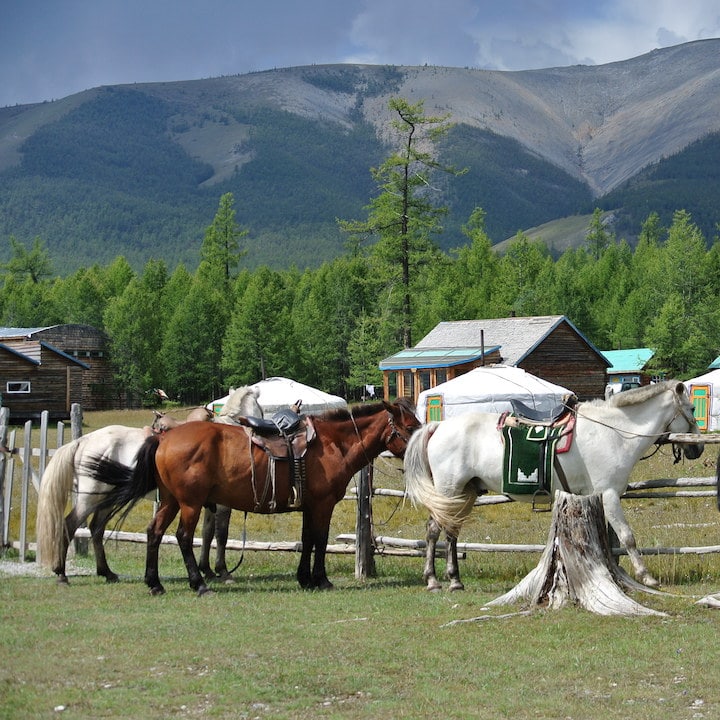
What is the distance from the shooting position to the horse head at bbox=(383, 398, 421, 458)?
1168 cm

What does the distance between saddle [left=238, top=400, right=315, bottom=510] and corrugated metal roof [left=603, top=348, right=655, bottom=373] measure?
67435 millimetres

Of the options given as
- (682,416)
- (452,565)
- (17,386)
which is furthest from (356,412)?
(17,386)

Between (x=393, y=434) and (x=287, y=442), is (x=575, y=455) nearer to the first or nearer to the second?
(x=393, y=434)

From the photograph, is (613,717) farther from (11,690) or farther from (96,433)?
(96,433)

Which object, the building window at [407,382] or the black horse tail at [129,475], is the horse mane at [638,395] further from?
the building window at [407,382]

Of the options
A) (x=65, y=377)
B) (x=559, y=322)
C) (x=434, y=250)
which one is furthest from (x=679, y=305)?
(x=65, y=377)

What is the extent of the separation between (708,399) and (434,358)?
1462 cm

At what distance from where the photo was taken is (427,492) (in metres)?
11.2

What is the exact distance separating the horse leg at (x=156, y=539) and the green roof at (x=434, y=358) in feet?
136

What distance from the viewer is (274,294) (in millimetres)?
74875

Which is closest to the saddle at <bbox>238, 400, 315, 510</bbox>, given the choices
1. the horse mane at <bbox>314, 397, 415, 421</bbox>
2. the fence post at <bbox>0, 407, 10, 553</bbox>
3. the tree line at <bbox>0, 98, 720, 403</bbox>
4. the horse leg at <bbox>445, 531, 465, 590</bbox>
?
the horse mane at <bbox>314, 397, 415, 421</bbox>

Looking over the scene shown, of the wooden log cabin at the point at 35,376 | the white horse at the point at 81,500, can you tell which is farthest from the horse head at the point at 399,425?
the wooden log cabin at the point at 35,376

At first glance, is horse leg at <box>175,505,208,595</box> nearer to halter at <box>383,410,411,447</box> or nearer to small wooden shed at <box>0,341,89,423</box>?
halter at <box>383,410,411,447</box>

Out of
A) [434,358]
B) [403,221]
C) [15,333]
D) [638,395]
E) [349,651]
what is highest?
[403,221]
